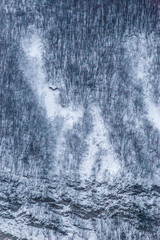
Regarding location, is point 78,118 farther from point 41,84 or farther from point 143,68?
point 143,68

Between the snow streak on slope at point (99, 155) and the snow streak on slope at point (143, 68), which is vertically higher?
the snow streak on slope at point (143, 68)

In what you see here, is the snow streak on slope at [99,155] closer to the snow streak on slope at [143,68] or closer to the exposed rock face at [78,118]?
the exposed rock face at [78,118]

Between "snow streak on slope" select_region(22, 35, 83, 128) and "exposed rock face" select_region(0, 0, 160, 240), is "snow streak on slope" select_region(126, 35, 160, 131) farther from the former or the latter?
"snow streak on slope" select_region(22, 35, 83, 128)

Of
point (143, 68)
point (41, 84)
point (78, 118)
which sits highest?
point (143, 68)

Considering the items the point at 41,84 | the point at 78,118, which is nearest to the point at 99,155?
the point at 78,118

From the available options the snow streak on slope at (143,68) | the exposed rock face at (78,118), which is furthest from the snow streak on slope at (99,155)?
the snow streak on slope at (143,68)

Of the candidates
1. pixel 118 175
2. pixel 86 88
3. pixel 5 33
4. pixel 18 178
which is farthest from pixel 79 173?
pixel 5 33
